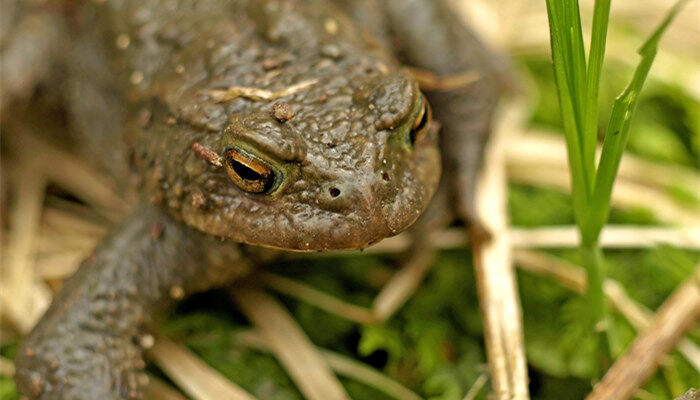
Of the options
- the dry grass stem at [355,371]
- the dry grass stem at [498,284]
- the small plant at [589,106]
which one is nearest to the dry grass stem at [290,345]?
the dry grass stem at [355,371]

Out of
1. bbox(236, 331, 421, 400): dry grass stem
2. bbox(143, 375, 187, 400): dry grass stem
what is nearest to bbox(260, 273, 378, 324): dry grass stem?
bbox(236, 331, 421, 400): dry grass stem

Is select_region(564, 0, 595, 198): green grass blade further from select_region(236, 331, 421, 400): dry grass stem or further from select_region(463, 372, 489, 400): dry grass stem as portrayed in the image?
select_region(236, 331, 421, 400): dry grass stem

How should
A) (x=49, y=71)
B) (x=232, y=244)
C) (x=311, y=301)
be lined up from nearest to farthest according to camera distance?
(x=232, y=244), (x=311, y=301), (x=49, y=71)

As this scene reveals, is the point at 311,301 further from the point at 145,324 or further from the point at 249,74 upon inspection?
the point at 249,74

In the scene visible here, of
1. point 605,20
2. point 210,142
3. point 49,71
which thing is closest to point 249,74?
point 210,142

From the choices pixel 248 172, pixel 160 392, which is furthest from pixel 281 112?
pixel 160 392

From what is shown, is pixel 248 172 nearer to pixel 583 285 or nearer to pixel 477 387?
pixel 477 387
